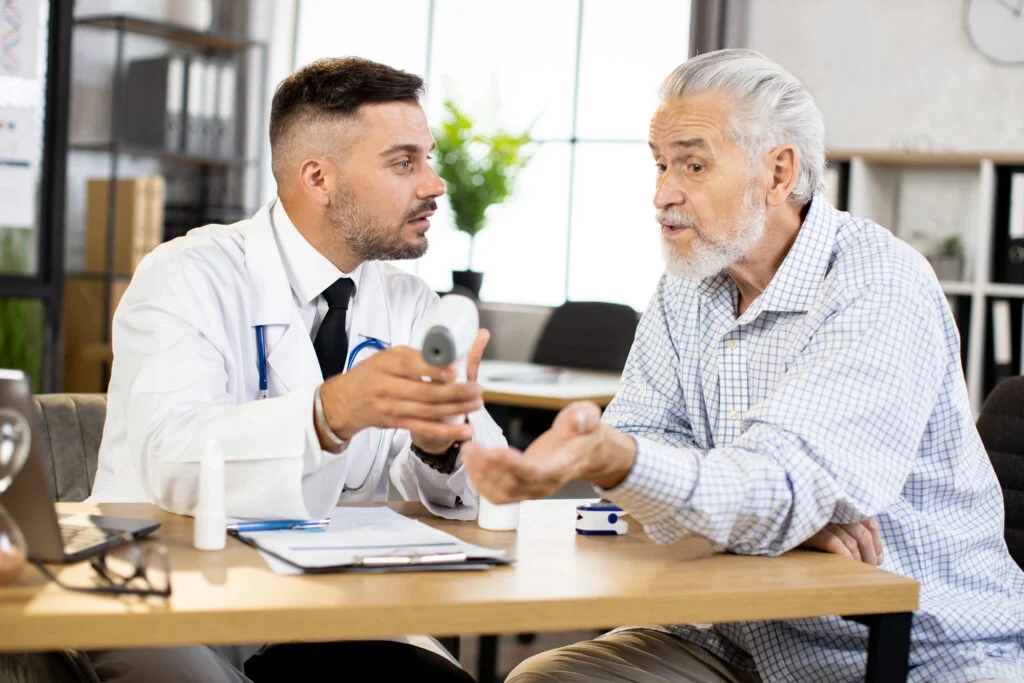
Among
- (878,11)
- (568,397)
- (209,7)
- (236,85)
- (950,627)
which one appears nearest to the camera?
(950,627)

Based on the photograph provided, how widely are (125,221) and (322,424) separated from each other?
197 inches

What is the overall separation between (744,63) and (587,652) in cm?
97

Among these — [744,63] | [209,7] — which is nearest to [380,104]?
[744,63]

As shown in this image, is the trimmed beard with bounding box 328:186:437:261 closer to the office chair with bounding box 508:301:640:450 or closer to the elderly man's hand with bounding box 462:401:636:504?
the elderly man's hand with bounding box 462:401:636:504

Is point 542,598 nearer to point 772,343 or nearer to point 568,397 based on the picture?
point 772,343

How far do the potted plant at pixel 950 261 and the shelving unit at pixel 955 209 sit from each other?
72 mm

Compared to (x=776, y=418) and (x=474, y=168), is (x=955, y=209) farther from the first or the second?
(x=776, y=418)

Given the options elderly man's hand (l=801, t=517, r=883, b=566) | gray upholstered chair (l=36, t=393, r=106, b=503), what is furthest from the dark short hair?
elderly man's hand (l=801, t=517, r=883, b=566)

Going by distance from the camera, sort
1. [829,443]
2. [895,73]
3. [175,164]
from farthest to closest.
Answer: [175,164], [895,73], [829,443]

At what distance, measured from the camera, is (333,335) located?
2.04 meters

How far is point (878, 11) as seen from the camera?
5.29 meters

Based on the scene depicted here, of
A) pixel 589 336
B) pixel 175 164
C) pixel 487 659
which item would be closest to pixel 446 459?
pixel 487 659

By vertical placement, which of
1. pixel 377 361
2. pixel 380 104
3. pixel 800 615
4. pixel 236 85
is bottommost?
pixel 800 615

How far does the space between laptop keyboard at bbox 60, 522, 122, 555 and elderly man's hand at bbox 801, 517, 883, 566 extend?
35.6 inches
